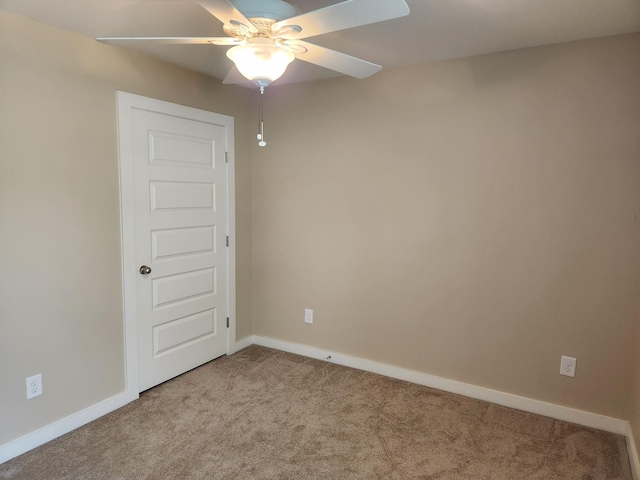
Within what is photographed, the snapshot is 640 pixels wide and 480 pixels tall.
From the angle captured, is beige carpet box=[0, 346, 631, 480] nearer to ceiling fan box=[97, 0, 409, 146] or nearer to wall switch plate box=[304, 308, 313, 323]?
wall switch plate box=[304, 308, 313, 323]

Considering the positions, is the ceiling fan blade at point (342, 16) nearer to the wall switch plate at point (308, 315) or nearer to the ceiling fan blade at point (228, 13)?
the ceiling fan blade at point (228, 13)

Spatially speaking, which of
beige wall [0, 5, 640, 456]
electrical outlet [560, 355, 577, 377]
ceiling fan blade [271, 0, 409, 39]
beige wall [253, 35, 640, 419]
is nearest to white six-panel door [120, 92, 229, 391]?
beige wall [0, 5, 640, 456]

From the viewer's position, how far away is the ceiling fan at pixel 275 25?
1.37 m

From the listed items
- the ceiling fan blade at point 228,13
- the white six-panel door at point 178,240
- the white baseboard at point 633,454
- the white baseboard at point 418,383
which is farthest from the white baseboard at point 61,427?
the white baseboard at point 633,454

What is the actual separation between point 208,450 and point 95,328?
3.39 ft

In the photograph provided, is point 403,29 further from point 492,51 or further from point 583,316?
point 583,316

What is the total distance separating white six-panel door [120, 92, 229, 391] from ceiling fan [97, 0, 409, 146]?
1.21 meters

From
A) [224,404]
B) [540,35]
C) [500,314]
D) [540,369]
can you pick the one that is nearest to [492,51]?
[540,35]

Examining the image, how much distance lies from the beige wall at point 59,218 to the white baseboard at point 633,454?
2.99 metres

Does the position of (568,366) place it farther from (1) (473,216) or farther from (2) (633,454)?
(1) (473,216)

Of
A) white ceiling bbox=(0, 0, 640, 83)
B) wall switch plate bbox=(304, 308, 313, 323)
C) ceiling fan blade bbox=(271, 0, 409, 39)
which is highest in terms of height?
white ceiling bbox=(0, 0, 640, 83)

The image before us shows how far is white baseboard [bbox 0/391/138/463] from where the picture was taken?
2148 mm

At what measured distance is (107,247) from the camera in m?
2.55

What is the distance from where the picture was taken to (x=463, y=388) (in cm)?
287
